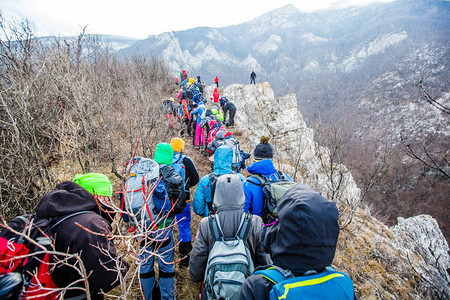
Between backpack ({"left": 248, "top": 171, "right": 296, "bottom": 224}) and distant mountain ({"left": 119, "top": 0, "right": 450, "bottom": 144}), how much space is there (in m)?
69.1

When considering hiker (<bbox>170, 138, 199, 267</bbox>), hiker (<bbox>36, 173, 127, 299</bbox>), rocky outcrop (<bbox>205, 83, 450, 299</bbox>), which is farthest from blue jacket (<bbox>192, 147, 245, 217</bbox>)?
rocky outcrop (<bbox>205, 83, 450, 299</bbox>)

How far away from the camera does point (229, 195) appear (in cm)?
211

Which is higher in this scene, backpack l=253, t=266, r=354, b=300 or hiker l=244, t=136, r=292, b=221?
backpack l=253, t=266, r=354, b=300

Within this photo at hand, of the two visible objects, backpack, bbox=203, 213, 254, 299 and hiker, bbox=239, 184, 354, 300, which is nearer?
hiker, bbox=239, 184, 354, 300

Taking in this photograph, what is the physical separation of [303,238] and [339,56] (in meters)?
166

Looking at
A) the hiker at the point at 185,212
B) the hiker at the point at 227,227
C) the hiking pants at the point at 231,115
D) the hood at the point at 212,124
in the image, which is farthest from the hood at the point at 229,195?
the hiking pants at the point at 231,115

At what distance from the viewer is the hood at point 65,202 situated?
151 centimetres

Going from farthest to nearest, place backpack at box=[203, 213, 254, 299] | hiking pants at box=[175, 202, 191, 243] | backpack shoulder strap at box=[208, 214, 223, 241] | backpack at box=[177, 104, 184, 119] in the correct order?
backpack at box=[177, 104, 184, 119] < hiking pants at box=[175, 202, 191, 243] < backpack shoulder strap at box=[208, 214, 223, 241] < backpack at box=[203, 213, 254, 299]

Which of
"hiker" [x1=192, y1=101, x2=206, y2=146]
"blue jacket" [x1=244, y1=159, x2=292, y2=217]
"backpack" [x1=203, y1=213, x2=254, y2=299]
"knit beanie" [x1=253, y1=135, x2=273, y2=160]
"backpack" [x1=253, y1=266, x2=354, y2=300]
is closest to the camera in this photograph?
"backpack" [x1=253, y1=266, x2=354, y2=300]

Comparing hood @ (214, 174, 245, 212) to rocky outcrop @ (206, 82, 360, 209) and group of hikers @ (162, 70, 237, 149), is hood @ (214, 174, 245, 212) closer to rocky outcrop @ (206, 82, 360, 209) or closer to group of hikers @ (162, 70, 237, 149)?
group of hikers @ (162, 70, 237, 149)

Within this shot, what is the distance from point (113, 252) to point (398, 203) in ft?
196

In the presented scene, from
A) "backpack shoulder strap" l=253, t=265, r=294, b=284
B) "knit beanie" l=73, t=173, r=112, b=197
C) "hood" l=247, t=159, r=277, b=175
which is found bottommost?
"hood" l=247, t=159, r=277, b=175

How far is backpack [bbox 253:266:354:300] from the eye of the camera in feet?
3.76

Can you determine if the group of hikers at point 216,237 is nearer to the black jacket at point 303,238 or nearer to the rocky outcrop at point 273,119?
the black jacket at point 303,238
